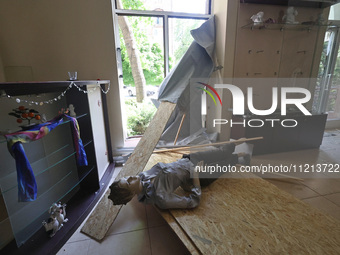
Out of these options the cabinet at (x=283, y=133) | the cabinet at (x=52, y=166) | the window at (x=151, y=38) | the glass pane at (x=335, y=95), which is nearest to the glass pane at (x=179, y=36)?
the window at (x=151, y=38)

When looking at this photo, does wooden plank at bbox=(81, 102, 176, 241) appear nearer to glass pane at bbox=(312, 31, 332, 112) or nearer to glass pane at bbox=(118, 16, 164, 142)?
glass pane at bbox=(118, 16, 164, 142)

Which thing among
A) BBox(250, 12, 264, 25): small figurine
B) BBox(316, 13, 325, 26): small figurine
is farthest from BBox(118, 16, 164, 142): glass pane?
BBox(316, 13, 325, 26): small figurine

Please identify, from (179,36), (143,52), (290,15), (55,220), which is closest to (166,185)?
(55,220)

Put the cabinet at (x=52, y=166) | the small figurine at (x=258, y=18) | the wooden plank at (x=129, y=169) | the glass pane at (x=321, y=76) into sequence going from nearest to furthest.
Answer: the cabinet at (x=52, y=166)
the wooden plank at (x=129, y=169)
the small figurine at (x=258, y=18)
the glass pane at (x=321, y=76)

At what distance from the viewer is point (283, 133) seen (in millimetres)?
2660

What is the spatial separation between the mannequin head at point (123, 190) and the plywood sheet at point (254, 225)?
0.32 meters

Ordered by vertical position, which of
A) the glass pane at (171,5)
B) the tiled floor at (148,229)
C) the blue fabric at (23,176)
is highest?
the glass pane at (171,5)

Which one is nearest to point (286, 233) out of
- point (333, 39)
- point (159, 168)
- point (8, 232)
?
point (159, 168)

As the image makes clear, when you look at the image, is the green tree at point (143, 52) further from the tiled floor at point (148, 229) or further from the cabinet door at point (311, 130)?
the cabinet door at point (311, 130)

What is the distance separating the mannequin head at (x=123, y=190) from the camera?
4.37ft

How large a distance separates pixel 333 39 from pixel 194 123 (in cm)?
302

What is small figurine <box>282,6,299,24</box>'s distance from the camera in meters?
2.63

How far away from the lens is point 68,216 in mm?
1552

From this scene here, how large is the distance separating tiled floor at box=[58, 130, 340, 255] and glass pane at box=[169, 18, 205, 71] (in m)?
2.24
